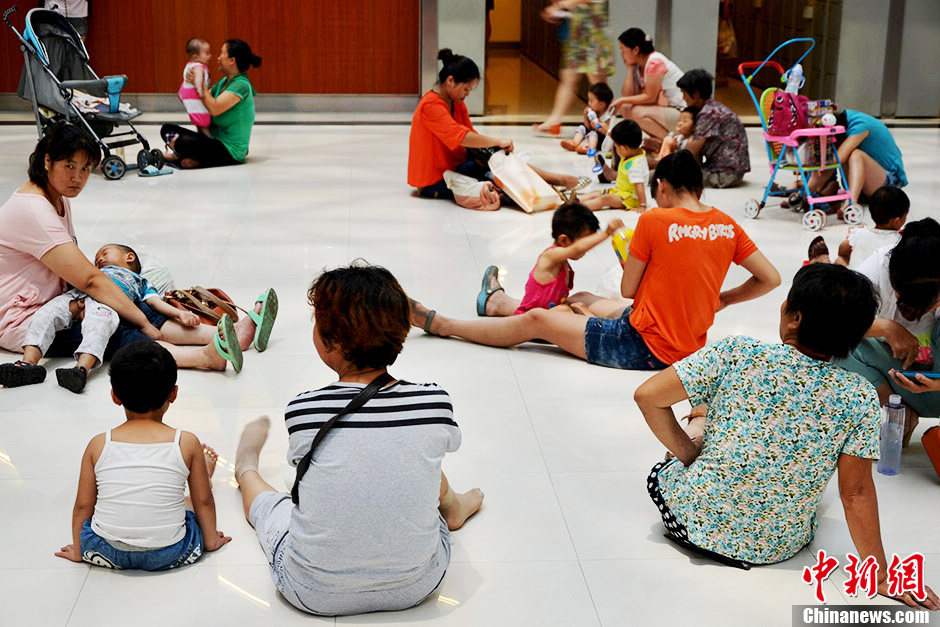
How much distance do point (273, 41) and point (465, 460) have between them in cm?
967

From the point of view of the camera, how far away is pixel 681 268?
4.35 meters

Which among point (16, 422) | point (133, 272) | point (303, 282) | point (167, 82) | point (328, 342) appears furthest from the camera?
point (167, 82)

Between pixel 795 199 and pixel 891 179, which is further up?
pixel 891 179

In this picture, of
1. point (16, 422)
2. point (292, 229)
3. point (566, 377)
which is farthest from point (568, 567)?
point (292, 229)

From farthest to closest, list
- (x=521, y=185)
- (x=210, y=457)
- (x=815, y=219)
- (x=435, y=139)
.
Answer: (x=435, y=139) → (x=521, y=185) → (x=815, y=219) → (x=210, y=457)

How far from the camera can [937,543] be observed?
3.26 m

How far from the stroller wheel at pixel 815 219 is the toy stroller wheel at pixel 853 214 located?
0.16 meters

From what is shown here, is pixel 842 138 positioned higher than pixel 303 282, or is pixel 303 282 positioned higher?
pixel 842 138

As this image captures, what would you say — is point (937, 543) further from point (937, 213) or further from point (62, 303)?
point (937, 213)

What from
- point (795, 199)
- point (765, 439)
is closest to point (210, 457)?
point (765, 439)

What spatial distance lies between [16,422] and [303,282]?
7.13 feet

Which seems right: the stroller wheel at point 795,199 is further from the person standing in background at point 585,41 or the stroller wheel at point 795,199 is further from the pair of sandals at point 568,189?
the person standing in background at point 585,41

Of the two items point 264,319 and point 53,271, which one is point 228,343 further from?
point 53,271

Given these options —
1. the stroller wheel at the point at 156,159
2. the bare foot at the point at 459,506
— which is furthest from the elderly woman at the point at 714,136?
the bare foot at the point at 459,506
